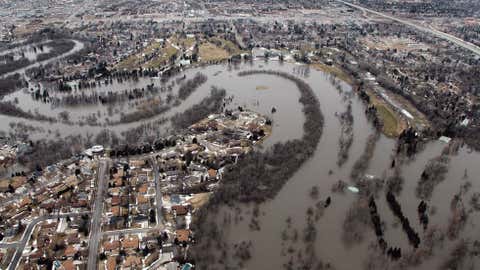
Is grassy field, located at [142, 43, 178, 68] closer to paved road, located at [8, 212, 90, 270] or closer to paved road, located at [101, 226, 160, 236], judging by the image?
paved road, located at [8, 212, 90, 270]

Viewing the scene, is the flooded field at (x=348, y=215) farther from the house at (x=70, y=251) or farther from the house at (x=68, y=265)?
the house at (x=70, y=251)

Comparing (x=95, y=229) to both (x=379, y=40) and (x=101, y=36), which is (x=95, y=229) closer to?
(x=101, y=36)

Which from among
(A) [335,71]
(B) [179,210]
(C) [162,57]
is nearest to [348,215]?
(B) [179,210]

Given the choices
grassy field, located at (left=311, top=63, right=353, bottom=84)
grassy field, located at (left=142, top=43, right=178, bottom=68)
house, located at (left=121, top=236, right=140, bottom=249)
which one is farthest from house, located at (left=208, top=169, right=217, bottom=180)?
grassy field, located at (left=142, top=43, right=178, bottom=68)

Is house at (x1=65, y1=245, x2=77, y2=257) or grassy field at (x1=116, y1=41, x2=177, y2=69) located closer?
house at (x1=65, y1=245, x2=77, y2=257)

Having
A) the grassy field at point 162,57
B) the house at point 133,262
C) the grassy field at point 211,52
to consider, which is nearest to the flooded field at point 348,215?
the house at point 133,262

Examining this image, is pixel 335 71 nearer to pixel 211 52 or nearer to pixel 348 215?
pixel 211 52

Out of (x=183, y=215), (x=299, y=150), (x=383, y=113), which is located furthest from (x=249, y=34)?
(x=183, y=215)
